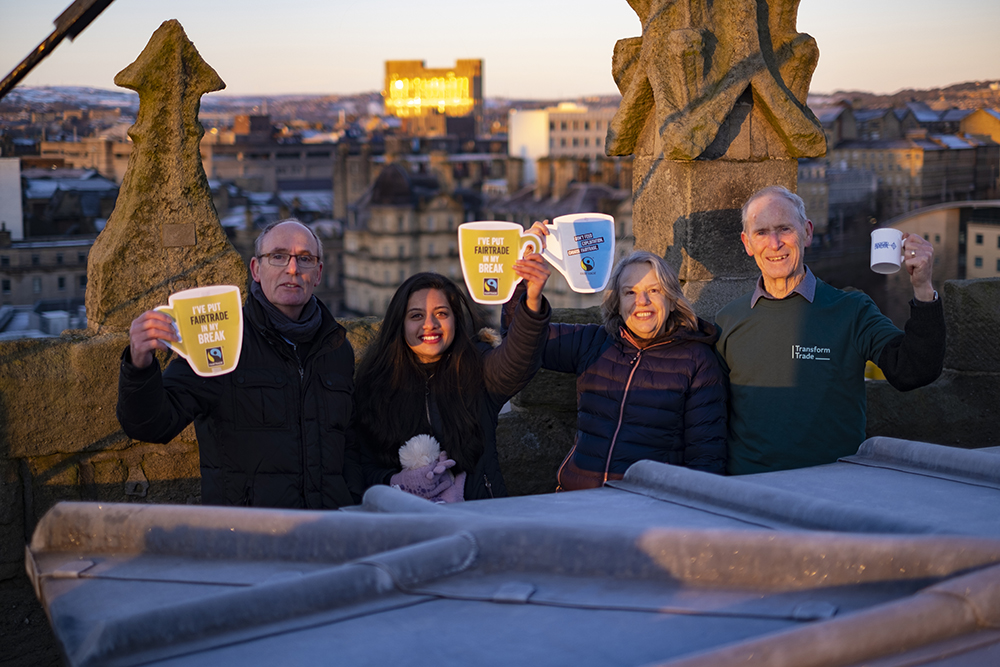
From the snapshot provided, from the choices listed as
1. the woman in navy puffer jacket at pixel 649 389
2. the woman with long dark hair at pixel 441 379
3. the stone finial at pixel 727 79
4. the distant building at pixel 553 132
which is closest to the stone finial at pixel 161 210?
the woman with long dark hair at pixel 441 379

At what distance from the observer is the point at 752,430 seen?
9.71ft

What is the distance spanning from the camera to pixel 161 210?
3.27 meters

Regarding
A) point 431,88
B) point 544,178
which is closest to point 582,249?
point 544,178

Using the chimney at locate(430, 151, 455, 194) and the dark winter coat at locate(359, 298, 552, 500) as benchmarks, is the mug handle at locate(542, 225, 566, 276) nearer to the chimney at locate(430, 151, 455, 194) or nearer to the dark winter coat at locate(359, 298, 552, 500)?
the dark winter coat at locate(359, 298, 552, 500)

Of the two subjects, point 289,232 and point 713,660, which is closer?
point 713,660

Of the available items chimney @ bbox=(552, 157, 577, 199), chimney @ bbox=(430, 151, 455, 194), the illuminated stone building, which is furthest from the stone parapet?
the illuminated stone building

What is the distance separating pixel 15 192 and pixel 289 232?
305 inches

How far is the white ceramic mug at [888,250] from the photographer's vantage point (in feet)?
9.06

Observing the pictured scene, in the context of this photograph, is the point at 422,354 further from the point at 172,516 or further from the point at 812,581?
the point at 812,581

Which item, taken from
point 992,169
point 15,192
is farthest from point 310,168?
point 15,192

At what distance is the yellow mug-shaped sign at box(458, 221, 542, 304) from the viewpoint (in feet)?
9.45

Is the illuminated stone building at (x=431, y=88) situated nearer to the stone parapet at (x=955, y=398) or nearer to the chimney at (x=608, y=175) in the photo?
the chimney at (x=608, y=175)

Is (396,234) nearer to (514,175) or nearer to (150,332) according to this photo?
(514,175)

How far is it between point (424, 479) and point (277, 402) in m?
0.44
